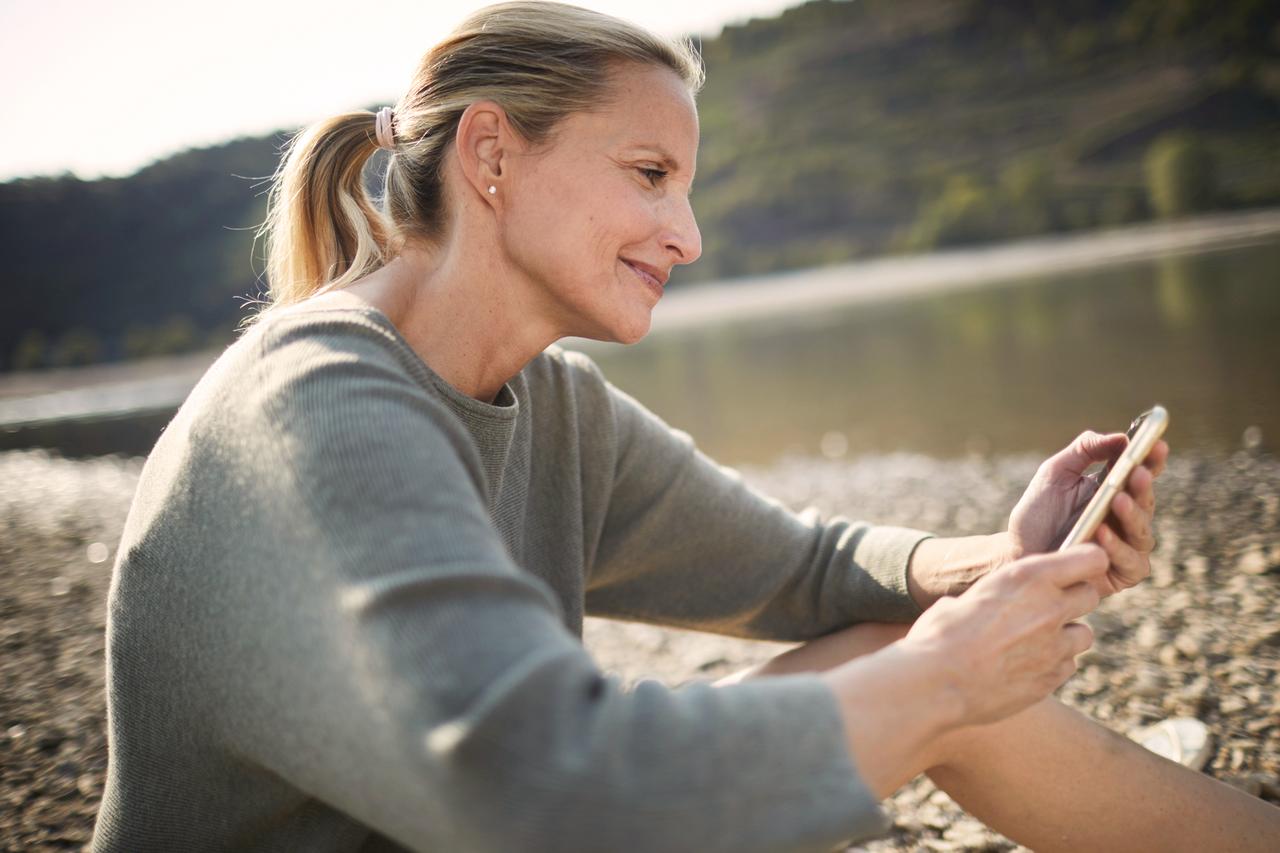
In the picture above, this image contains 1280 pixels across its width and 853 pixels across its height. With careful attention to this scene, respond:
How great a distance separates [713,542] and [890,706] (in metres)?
1.06

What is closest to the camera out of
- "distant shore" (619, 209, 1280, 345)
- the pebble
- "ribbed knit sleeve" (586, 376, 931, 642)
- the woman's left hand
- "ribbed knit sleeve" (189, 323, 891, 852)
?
"ribbed knit sleeve" (189, 323, 891, 852)

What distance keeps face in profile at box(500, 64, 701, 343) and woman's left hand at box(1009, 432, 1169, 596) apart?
851 mm

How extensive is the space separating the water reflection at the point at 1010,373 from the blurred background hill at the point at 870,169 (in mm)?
33940

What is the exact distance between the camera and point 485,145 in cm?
169

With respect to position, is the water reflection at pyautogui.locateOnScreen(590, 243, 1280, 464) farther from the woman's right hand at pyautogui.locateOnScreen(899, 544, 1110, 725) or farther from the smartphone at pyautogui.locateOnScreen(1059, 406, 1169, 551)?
the woman's right hand at pyautogui.locateOnScreen(899, 544, 1110, 725)

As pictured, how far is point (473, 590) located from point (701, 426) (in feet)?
35.1

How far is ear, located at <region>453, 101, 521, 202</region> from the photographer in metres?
1.67

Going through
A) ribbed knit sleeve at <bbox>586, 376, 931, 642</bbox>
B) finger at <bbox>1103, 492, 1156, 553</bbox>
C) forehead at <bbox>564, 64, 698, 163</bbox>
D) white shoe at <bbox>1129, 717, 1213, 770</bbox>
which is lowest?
white shoe at <bbox>1129, 717, 1213, 770</bbox>

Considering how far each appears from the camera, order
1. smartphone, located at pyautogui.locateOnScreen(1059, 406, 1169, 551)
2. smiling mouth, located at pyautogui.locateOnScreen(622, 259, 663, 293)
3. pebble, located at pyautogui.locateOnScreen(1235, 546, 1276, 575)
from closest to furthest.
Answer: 1. smartphone, located at pyautogui.locateOnScreen(1059, 406, 1169, 551)
2. smiling mouth, located at pyautogui.locateOnScreen(622, 259, 663, 293)
3. pebble, located at pyautogui.locateOnScreen(1235, 546, 1276, 575)

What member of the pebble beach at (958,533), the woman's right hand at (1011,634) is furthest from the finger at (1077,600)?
the pebble beach at (958,533)

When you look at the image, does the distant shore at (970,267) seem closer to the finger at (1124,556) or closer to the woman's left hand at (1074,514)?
the woman's left hand at (1074,514)

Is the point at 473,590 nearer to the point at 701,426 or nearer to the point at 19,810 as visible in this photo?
the point at 19,810

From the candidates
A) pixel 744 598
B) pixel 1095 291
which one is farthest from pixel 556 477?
pixel 1095 291

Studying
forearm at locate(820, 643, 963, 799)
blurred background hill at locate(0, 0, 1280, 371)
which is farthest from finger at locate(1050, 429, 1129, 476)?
blurred background hill at locate(0, 0, 1280, 371)
